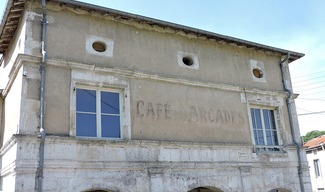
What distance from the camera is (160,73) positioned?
9.23m

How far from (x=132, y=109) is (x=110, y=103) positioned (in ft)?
1.79

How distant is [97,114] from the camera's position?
810 cm

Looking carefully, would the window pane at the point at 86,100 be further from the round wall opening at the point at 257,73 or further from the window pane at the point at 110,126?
the round wall opening at the point at 257,73

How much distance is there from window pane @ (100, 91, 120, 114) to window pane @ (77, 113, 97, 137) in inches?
13.7

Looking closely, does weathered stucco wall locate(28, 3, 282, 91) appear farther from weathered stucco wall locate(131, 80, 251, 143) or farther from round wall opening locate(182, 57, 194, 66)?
weathered stucco wall locate(131, 80, 251, 143)

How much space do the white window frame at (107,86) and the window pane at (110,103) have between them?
8 cm

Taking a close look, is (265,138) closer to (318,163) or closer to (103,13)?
(103,13)

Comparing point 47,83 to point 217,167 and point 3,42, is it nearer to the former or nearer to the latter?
point 3,42

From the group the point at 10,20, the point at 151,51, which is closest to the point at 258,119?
the point at 151,51

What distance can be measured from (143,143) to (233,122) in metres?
3.08

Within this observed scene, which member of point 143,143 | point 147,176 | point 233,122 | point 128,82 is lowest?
point 147,176

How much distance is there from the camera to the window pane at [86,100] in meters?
8.00

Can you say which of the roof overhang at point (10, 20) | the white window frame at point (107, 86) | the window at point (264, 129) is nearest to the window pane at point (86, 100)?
the white window frame at point (107, 86)

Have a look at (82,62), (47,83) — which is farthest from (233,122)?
(47,83)
